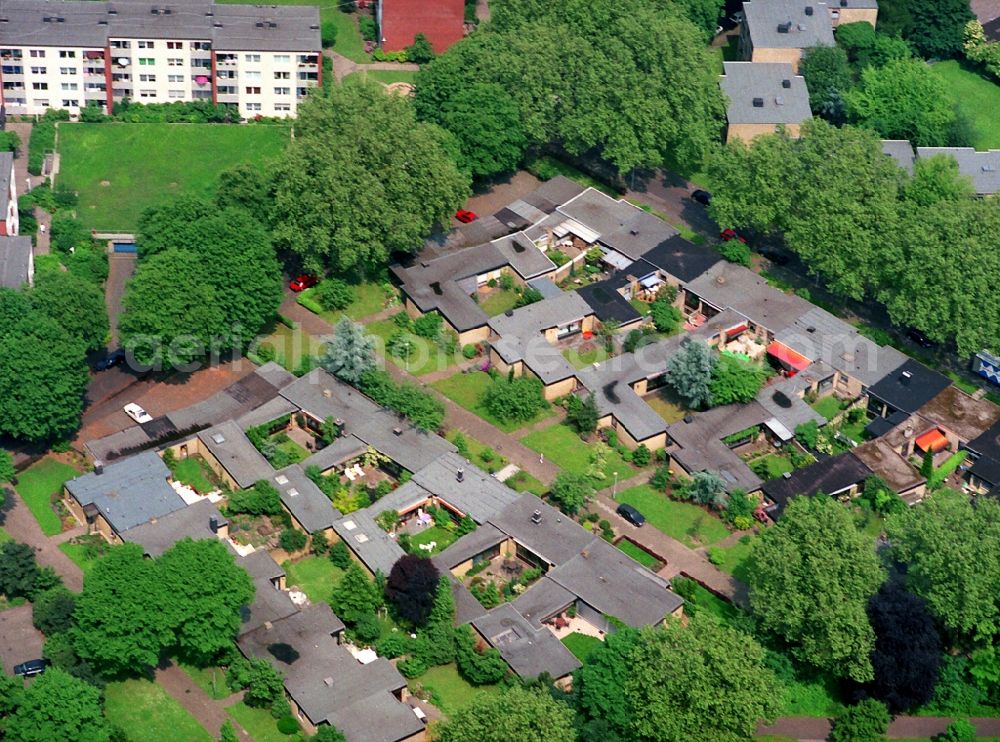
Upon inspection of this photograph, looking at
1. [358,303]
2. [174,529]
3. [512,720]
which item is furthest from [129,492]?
[512,720]

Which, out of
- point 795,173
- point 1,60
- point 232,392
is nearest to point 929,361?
point 795,173

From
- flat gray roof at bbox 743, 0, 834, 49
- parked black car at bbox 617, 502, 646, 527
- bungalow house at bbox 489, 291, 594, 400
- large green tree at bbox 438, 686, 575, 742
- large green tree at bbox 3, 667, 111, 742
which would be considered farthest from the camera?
flat gray roof at bbox 743, 0, 834, 49

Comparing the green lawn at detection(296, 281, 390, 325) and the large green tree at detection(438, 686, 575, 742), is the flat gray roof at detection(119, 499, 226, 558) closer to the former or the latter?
the large green tree at detection(438, 686, 575, 742)

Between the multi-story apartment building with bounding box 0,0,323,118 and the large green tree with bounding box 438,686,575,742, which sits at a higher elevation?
the multi-story apartment building with bounding box 0,0,323,118

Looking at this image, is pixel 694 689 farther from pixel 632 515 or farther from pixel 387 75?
pixel 387 75

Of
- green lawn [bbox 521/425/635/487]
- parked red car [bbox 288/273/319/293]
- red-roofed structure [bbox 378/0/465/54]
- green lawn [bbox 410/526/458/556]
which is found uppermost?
red-roofed structure [bbox 378/0/465/54]

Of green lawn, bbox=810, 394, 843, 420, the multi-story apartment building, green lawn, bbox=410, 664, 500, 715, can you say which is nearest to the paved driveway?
green lawn, bbox=410, 664, 500, 715

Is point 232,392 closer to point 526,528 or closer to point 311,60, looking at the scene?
point 526,528
